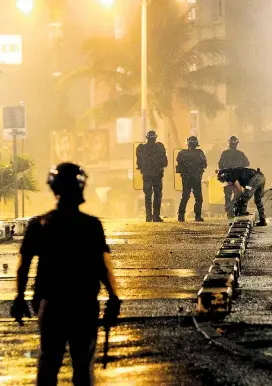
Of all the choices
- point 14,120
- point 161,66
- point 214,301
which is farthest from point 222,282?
point 161,66

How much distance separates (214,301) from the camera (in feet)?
29.4

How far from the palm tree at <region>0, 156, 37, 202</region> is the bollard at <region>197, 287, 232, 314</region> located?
1663 centimetres

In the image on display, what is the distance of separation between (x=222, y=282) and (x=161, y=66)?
119 feet

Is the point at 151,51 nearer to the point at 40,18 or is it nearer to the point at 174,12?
the point at 174,12

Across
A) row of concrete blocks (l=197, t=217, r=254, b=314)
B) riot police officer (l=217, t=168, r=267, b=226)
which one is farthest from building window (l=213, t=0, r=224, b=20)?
row of concrete blocks (l=197, t=217, r=254, b=314)

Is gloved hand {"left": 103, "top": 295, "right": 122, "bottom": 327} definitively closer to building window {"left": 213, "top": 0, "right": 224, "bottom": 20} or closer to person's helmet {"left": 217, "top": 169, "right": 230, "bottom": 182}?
person's helmet {"left": 217, "top": 169, "right": 230, "bottom": 182}

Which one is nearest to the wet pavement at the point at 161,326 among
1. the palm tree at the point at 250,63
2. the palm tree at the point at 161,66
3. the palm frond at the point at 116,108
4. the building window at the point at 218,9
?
the palm tree at the point at 161,66

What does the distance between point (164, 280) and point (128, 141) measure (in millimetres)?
43790

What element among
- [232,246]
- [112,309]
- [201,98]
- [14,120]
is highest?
[201,98]

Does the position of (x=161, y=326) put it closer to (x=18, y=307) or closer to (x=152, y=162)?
(x=18, y=307)

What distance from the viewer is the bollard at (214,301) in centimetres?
895

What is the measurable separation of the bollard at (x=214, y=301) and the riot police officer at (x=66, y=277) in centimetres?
364

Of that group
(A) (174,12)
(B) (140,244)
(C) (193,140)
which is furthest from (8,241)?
(A) (174,12)

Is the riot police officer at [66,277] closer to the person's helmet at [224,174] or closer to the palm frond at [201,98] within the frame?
the person's helmet at [224,174]
